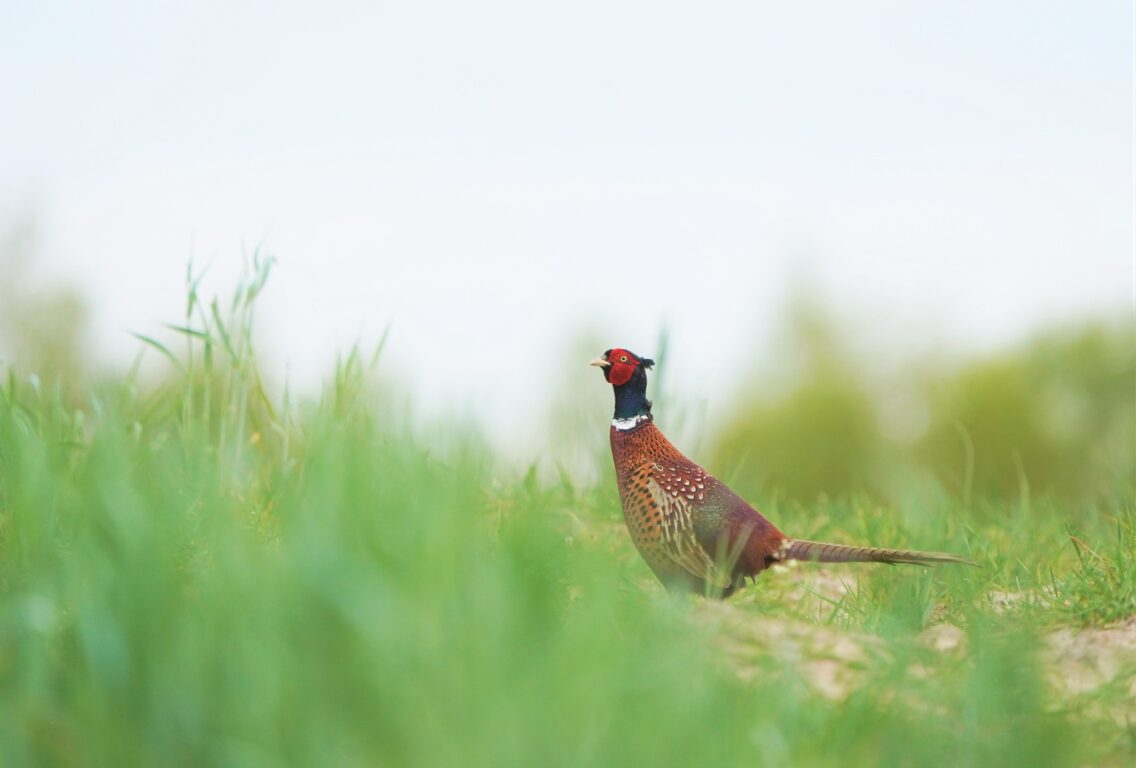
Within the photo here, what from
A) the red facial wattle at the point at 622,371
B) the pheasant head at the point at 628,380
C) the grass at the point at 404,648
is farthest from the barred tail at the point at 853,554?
the red facial wattle at the point at 622,371

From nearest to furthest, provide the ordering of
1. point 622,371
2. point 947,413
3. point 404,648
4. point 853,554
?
point 404,648 < point 853,554 < point 622,371 < point 947,413

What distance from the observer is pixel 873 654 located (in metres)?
3.56

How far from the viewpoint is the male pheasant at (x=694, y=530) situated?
4645 millimetres

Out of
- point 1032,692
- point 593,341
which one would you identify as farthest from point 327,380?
point 593,341

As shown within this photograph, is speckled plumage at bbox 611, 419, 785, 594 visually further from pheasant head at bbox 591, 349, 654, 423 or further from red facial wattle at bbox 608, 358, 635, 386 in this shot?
red facial wattle at bbox 608, 358, 635, 386

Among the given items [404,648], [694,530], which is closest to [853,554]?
[694,530]

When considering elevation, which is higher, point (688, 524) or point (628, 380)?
point (628, 380)

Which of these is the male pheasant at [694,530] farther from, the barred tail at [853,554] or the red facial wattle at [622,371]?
the red facial wattle at [622,371]

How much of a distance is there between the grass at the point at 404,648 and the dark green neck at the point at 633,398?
30.4 inches

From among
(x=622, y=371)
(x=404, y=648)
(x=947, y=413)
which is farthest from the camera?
(x=947, y=413)

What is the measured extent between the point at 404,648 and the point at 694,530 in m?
2.14

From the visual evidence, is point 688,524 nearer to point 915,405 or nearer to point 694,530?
point 694,530

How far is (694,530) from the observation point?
4.64 metres

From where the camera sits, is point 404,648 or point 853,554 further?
point 853,554
